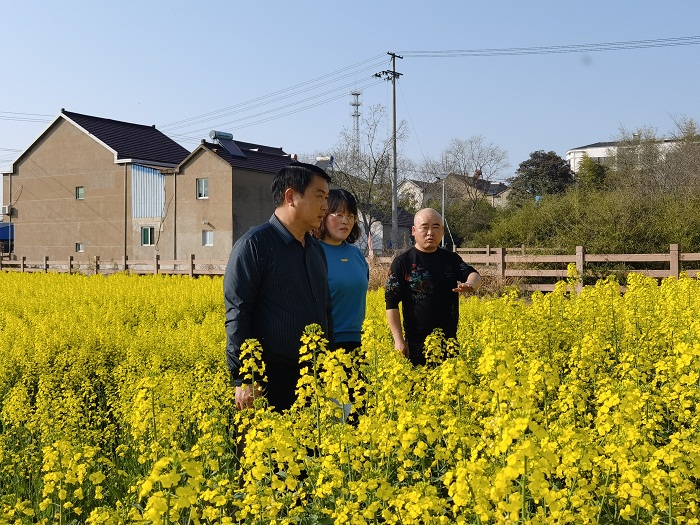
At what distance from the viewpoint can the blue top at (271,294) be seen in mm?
3691

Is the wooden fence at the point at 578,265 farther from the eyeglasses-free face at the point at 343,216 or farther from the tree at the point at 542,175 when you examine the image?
the tree at the point at 542,175

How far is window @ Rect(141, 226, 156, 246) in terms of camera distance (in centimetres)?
4188

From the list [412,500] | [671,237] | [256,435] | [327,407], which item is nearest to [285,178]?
[327,407]

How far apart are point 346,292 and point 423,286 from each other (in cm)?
80

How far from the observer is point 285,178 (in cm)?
388

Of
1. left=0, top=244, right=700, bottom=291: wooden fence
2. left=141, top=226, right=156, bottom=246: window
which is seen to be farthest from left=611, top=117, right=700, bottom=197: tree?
left=141, top=226, right=156, bottom=246: window

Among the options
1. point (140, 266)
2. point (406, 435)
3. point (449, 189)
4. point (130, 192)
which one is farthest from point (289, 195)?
point (449, 189)

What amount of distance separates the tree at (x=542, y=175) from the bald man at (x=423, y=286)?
6074cm

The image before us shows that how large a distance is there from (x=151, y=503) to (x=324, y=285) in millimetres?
1981

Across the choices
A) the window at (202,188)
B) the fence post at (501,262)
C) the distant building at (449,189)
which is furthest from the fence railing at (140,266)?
the distant building at (449,189)

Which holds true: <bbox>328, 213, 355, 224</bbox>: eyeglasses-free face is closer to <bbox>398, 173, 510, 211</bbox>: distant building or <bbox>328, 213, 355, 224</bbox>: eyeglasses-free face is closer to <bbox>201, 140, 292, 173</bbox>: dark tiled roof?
<bbox>201, 140, 292, 173</bbox>: dark tiled roof

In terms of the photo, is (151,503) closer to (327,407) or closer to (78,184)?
(327,407)

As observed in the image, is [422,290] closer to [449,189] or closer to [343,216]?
[343,216]

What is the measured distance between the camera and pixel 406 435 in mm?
2670
